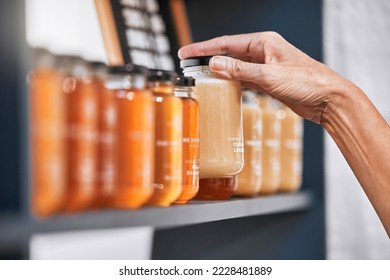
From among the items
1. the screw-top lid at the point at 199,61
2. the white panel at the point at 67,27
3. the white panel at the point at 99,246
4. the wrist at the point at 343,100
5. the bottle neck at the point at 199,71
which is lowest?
the white panel at the point at 99,246

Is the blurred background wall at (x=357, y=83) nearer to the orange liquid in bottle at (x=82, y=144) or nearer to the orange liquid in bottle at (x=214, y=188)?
the orange liquid in bottle at (x=214, y=188)

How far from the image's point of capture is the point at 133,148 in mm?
981

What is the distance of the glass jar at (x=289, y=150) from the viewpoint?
1.78m

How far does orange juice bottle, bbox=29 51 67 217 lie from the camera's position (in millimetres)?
846

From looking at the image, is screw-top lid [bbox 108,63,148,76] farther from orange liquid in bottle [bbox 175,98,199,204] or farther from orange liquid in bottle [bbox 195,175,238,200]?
orange liquid in bottle [bbox 195,175,238,200]

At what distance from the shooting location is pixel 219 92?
130cm

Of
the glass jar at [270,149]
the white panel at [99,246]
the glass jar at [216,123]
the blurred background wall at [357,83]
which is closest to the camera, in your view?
the glass jar at [216,123]

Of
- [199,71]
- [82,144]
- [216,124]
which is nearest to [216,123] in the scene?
[216,124]

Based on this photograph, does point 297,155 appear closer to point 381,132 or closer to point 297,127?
point 297,127

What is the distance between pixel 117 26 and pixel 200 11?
0.42 metres

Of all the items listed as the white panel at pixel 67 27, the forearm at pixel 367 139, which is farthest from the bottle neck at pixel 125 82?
the forearm at pixel 367 139

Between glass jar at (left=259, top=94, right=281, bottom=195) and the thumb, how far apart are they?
305 mm

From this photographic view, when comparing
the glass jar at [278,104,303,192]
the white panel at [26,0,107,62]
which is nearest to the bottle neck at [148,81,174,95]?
the white panel at [26,0,107,62]

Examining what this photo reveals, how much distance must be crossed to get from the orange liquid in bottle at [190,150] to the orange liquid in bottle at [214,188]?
0.47ft
